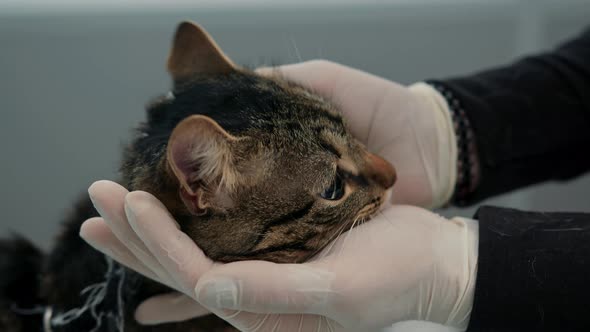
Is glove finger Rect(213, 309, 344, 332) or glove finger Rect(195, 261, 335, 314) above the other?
glove finger Rect(195, 261, 335, 314)

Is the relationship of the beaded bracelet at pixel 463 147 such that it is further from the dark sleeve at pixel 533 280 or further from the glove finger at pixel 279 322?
the glove finger at pixel 279 322

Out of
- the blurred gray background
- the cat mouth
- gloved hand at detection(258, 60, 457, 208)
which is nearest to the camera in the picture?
the cat mouth

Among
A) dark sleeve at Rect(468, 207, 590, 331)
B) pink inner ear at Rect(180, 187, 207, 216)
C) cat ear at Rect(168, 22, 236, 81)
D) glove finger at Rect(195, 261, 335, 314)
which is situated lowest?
dark sleeve at Rect(468, 207, 590, 331)

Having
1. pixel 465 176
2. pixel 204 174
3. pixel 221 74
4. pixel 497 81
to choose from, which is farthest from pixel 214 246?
pixel 497 81

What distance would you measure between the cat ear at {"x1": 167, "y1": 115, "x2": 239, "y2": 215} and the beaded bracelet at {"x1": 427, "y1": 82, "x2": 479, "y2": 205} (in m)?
0.71

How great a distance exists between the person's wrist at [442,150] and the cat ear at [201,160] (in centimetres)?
65

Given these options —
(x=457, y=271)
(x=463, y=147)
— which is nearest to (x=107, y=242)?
(x=457, y=271)

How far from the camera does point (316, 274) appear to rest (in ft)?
2.69

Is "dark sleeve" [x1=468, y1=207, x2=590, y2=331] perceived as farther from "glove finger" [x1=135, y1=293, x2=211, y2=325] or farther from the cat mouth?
"glove finger" [x1=135, y1=293, x2=211, y2=325]

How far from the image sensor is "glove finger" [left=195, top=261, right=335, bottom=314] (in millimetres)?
788

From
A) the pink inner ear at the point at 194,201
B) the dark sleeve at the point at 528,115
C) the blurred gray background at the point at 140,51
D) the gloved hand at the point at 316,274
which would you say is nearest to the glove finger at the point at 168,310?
the gloved hand at the point at 316,274

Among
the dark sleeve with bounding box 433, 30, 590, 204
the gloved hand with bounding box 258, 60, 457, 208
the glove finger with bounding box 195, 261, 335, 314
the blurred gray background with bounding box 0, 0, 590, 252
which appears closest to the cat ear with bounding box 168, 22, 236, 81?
the gloved hand with bounding box 258, 60, 457, 208

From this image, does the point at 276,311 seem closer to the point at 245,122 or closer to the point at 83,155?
the point at 245,122

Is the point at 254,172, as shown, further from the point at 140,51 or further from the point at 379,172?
the point at 140,51
